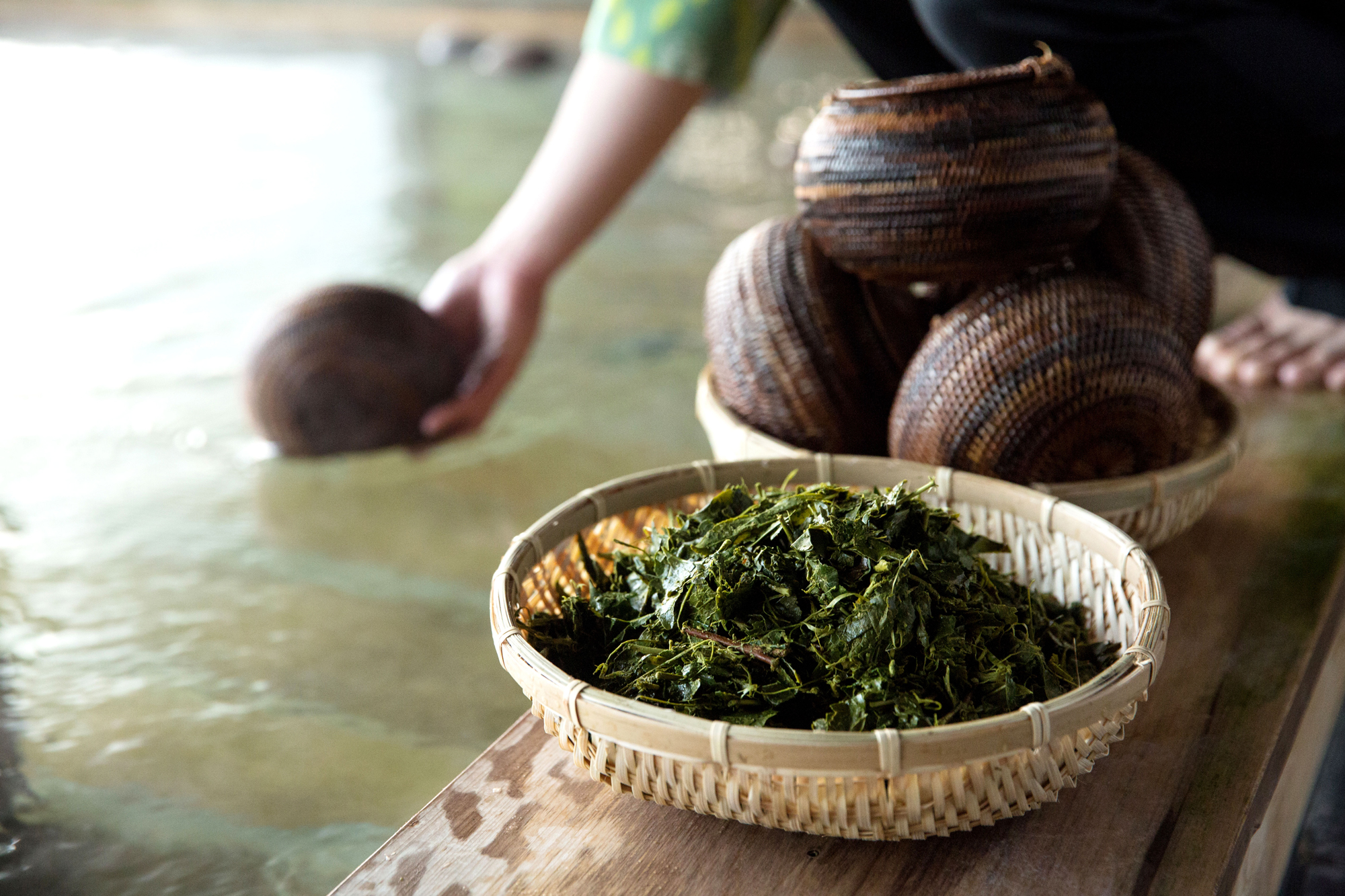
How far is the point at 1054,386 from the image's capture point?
106cm

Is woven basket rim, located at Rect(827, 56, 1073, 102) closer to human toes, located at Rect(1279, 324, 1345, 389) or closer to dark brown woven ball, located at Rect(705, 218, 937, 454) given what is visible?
dark brown woven ball, located at Rect(705, 218, 937, 454)

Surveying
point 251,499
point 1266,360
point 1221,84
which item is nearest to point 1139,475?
point 1221,84

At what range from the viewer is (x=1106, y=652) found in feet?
2.75

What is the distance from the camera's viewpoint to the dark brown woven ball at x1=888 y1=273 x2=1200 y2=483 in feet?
3.47

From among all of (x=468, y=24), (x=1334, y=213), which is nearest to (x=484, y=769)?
(x=1334, y=213)

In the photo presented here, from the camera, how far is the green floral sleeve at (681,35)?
1648 mm

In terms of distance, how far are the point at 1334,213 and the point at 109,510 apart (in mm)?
1859

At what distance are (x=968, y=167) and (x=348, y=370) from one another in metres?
1.13

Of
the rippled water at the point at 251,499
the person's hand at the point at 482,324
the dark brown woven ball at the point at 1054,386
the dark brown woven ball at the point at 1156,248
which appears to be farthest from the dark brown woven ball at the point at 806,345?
the person's hand at the point at 482,324

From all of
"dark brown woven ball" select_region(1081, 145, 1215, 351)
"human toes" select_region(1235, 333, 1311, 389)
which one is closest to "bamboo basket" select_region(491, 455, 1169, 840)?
"dark brown woven ball" select_region(1081, 145, 1215, 351)

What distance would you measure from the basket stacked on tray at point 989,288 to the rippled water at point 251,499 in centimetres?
53

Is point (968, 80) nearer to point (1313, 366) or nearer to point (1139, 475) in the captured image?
point (1139, 475)

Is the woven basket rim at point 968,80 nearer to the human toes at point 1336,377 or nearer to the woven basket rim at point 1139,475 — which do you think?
the woven basket rim at point 1139,475

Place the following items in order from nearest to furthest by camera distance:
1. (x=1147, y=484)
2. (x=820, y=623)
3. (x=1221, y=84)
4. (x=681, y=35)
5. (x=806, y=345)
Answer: (x=820, y=623)
(x=1147, y=484)
(x=806, y=345)
(x=1221, y=84)
(x=681, y=35)
